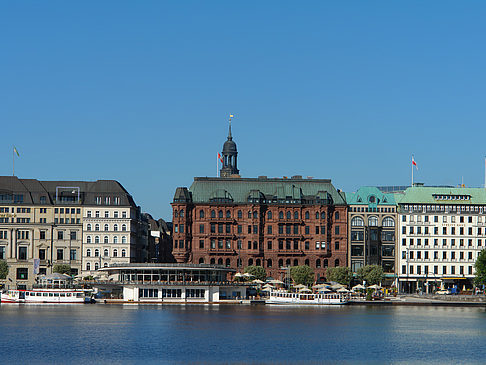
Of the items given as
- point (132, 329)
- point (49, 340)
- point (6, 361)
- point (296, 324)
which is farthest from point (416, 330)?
point (6, 361)

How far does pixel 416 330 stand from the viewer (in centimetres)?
15038

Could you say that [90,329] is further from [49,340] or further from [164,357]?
[164,357]

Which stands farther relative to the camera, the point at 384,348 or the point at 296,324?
the point at 296,324

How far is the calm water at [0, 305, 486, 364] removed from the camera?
4510 inches

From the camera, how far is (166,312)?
607ft

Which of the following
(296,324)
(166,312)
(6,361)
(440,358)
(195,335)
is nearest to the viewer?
(6,361)

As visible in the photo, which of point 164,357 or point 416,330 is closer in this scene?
point 164,357

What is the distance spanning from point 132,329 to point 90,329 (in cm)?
601

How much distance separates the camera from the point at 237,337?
133125mm

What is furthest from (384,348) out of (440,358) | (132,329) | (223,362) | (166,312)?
(166,312)

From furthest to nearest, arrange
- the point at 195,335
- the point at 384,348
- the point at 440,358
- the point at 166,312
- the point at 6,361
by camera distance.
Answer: the point at 166,312, the point at 195,335, the point at 384,348, the point at 440,358, the point at 6,361

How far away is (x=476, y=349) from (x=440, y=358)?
10.6 meters

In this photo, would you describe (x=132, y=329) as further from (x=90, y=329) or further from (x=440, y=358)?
(x=440, y=358)

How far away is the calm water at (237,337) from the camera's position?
115 metres
